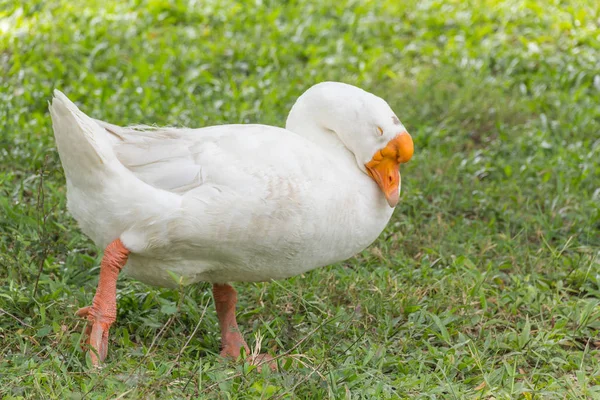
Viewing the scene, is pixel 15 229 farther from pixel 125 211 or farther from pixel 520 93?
pixel 520 93

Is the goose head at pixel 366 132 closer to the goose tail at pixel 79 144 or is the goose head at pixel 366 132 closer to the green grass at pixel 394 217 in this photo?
the green grass at pixel 394 217

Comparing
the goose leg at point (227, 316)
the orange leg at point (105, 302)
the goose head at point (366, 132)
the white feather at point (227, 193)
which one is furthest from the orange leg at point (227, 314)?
the goose head at point (366, 132)

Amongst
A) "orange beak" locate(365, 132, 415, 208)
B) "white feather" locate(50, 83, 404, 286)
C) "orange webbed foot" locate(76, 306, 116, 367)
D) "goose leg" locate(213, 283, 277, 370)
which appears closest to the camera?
"white feather" locate(50, 83, 404, 286)

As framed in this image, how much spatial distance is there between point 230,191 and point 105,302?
750 millimetres

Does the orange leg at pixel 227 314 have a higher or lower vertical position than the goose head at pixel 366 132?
lower

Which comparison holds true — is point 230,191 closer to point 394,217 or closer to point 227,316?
point 227,316

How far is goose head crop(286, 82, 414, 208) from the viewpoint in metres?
3.94

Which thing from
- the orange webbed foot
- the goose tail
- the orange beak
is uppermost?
the goose tail

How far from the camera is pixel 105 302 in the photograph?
3850 mm

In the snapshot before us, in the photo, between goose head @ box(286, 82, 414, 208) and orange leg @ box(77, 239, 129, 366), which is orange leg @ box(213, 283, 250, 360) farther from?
goose head @ box(286, 82, 414, 208)

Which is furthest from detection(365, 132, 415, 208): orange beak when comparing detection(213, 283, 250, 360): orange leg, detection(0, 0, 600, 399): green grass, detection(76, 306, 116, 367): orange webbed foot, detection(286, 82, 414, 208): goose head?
detection(76, 306, 116, 367): orange webbed foot

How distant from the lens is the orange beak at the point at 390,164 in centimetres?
393

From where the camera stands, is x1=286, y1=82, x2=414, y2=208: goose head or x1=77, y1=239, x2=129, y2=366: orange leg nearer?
x1=77, y1=239, x2=129, y2=366: orange leg

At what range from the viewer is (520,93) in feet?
24.4
